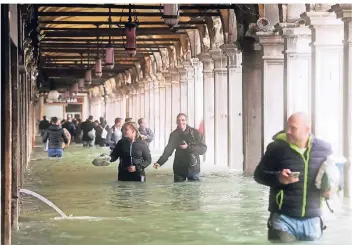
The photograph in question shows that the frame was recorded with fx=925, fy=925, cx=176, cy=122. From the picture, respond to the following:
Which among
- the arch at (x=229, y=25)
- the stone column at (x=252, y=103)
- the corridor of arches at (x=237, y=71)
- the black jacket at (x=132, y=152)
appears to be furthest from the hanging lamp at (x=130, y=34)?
the arch at (x=229, y=25)

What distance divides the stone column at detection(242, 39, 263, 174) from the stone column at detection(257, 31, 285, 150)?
81cm

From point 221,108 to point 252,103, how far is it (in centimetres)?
522

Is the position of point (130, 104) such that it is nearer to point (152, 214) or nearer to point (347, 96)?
point (347, 96)

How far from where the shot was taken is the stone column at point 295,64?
61.1 ft

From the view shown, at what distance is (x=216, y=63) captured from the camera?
2622cm

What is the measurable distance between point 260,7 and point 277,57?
1.40m

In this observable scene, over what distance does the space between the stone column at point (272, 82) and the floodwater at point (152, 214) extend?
4.49ft

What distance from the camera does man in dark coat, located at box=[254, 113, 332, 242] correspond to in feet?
29.3

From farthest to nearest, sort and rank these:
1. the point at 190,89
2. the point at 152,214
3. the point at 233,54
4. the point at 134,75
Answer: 1. the point at 134,75
2. the point at 190,89
3. the point at 233,54
4. the point at 152,214

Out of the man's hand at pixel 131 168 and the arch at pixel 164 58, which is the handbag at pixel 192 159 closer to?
the man's hand at pixel 131 168

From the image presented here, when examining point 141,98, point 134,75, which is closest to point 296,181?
point 141,98

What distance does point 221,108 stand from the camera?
26672mm

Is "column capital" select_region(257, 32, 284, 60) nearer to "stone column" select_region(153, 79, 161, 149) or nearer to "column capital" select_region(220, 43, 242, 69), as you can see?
"column capital" select_region(220, 43, 242, 69)

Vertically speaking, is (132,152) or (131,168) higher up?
(132,152)
